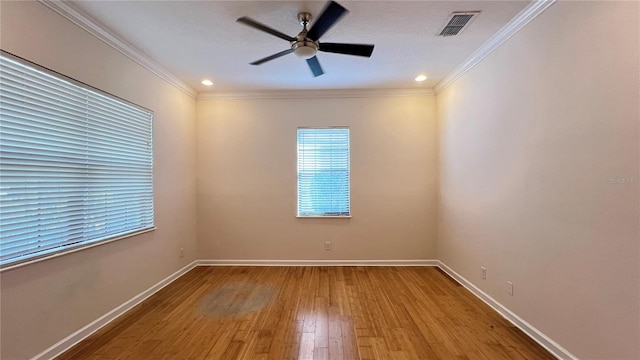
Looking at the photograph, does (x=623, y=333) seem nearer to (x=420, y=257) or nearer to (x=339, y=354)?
(x=339, y=354)

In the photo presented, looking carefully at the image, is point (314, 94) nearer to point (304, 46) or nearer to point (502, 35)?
point (304, 46)

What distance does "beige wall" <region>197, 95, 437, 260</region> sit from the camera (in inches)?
166

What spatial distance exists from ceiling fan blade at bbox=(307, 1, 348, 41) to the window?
2.15 meters

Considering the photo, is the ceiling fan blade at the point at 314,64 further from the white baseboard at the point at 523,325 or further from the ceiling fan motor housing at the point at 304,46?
the white baseboard at the point at 523,325

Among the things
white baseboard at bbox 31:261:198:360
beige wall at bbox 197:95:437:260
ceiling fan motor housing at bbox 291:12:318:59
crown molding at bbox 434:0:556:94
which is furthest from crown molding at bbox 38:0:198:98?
A: crown molding at bbox 434:0:556:94

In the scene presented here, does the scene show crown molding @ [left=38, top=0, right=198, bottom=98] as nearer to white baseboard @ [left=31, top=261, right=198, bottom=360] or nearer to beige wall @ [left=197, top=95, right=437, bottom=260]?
beige wall @ [left=197, top=95, right=437, bottom=260]

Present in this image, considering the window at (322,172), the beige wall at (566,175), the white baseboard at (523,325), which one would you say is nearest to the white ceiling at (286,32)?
the beige wall at (566,175)

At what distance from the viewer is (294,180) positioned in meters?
4.30

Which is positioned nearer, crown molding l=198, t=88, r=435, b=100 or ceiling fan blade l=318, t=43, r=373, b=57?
ceiling fan blade l=318, t=43, r=373, b=57

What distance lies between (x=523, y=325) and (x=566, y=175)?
1376 millimetres

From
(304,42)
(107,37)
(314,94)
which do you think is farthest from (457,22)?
(107,37)

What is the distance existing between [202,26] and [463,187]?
3.43m

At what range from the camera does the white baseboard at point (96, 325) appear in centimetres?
202

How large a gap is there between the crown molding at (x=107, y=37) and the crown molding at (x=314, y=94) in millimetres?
771
